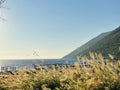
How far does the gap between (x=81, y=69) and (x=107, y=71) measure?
2.67 feet

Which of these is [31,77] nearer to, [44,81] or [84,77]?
[44,81]

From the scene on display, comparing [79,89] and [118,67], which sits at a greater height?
[118,67]

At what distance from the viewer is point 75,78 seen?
6465 mm

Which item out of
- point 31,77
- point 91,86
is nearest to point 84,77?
point 91,86

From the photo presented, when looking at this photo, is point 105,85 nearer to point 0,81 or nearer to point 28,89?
point 28,89

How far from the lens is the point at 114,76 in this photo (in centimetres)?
586

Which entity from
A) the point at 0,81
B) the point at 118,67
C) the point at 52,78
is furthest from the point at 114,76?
the point at 0,81

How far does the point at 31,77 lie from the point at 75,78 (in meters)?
1.65

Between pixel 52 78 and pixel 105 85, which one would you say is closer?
pixel 105 85

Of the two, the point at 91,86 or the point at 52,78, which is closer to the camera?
the point at 91,86

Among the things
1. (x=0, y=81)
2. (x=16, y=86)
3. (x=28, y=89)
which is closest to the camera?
(x=28, y=89)

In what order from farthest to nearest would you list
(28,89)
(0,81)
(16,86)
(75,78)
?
(0,81) → (16,86) → (28,89) → (75,78)

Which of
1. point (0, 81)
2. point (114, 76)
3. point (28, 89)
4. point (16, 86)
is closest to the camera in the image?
point (114, 76)

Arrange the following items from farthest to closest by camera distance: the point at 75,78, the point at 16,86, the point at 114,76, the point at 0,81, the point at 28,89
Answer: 1. the point at 0,81
2. the point at 16,86
3. the point at 28,89
4. the point at 75,78
5. the point at 114,76
